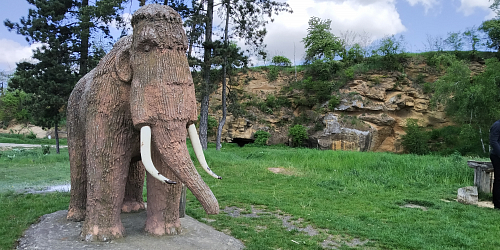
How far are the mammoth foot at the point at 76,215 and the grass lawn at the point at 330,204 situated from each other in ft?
1.72

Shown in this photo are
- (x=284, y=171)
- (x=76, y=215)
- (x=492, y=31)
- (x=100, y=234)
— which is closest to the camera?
(x=100, y=234)

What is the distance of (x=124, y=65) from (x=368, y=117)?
17.8 metres

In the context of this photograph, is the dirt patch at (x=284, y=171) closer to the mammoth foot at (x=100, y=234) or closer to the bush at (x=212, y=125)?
the mammoth foot at (x=100, y=234)

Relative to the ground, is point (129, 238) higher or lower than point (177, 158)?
lower

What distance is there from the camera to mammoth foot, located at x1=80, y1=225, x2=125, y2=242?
3375 mm

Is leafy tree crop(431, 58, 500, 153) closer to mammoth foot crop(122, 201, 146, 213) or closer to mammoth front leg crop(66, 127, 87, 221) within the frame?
mammoth foot crop(122, 201, 146, 213)

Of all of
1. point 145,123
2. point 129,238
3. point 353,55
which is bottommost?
point 129,238

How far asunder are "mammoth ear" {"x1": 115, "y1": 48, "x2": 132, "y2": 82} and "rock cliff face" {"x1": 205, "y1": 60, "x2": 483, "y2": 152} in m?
15.2

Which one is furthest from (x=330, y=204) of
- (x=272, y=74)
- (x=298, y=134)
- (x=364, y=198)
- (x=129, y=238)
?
(x=272, y=74)

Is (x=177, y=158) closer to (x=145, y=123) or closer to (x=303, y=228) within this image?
(x=145, y=123)

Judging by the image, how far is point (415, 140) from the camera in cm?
1819

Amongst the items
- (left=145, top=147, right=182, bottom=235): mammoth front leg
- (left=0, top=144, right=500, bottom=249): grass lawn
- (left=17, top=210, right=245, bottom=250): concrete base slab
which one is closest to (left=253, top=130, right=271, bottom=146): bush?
(left=0, top=144, right=500, bottom=249): grass lawn

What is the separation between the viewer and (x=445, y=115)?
1984 centimetres

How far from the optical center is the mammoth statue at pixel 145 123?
3.06 meters
